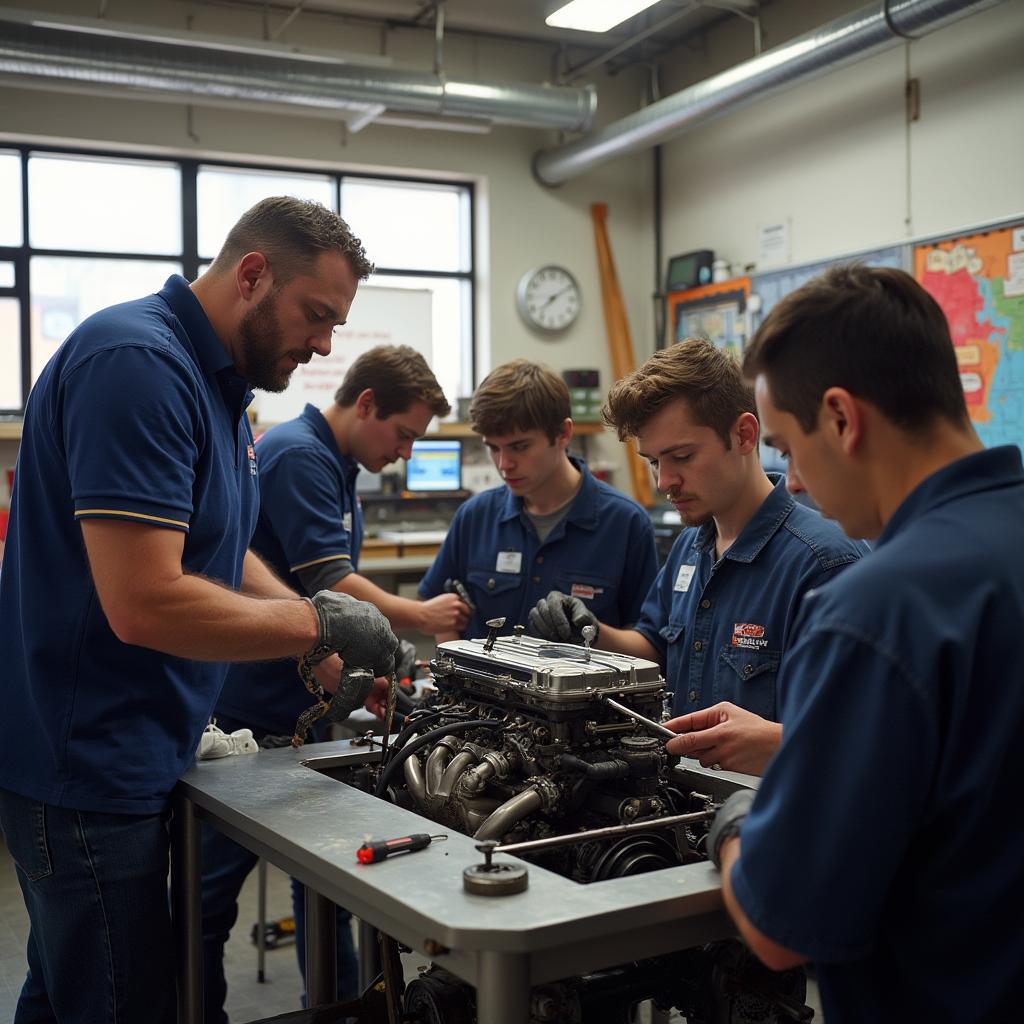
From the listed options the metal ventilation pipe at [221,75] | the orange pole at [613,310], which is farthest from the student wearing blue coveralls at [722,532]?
the orange pole at [613,310]

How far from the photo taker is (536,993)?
1.29m

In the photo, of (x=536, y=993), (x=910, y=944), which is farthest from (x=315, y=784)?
(x=910, y=944)

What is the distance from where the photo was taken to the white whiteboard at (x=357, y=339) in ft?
20.0

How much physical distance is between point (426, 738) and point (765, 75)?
14.0 ft

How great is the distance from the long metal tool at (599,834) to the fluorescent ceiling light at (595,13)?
4.04 metres

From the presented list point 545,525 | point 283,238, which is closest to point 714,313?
point 545,525

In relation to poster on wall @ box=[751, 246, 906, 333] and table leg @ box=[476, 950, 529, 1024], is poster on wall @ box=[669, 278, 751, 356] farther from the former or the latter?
table leg @ box=[476, 950, 529, 1024]

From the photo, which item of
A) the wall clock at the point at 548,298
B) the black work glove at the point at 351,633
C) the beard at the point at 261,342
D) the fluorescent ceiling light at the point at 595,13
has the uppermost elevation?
the fluorescent ceiling light at the point at 595,13

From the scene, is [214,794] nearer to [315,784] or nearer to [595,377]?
[315,784]

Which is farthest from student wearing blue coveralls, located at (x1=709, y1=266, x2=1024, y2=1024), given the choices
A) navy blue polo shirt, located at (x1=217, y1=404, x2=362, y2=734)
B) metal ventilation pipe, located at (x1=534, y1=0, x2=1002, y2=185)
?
metal ventilation pipe, located at (x1=534, y1=0, x2=1002, y2=185)

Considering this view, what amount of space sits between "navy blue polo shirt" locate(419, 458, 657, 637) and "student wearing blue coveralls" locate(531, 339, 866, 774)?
48 centimetres

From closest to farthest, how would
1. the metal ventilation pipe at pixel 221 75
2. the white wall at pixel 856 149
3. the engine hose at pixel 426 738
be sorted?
the engine hose at pixel 426 738 < the white wall at pixel 856 149 < the metal ventilation pipe at pixel 221 75

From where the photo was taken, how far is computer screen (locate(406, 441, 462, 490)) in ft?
20.6

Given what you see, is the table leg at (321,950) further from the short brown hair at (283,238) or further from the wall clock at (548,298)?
the wall clock at (548,298)
